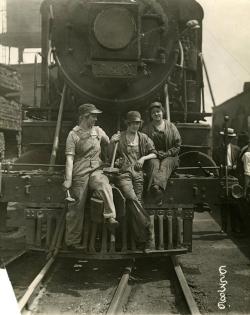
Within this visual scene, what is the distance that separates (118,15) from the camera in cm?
476

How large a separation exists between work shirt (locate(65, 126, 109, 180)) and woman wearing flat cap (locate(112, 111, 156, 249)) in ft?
0.87

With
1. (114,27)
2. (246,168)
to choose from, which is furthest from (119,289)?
(246,168)

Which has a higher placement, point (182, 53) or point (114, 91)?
point (182, 53)

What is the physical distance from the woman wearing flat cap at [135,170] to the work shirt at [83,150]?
0.87 ft

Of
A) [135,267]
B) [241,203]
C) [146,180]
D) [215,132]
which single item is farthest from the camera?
[215,132]

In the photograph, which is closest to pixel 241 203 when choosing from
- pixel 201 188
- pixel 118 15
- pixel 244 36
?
pixel 201 188

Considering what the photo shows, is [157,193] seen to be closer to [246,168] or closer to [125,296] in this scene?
[125,296]

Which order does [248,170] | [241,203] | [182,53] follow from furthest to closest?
[241,203], [248,170], [182,53]

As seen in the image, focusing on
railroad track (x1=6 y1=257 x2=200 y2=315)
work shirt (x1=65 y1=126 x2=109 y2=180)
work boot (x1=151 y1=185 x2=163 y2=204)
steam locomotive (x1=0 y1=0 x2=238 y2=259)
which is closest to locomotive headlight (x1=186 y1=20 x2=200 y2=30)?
steam locomotive (x1=0 y1=0 x2=238 y2=259)

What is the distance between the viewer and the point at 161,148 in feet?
16.1

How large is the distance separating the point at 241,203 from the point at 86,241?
3.51 m

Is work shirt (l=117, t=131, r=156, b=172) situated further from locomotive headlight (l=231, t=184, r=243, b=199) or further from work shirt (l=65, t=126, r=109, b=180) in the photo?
locomotive headlight (l=231, t=184, r=243, b=199)

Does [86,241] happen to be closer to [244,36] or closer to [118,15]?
[118,15]

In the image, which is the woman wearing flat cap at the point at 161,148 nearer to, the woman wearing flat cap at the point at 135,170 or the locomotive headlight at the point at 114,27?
the woman wearing flat cap at the point at 135,170
